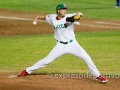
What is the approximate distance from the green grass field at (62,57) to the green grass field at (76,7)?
6824mm

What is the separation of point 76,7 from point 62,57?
16.1m

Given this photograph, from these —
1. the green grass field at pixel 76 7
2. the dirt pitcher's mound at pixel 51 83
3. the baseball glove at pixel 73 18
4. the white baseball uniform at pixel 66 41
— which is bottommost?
the dirt pitcher's mound at pixel 51 83

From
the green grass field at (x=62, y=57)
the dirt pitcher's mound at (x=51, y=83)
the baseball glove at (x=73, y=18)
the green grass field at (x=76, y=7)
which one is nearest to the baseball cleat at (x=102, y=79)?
the dirt pitcher's mound at (x=51, y=83)

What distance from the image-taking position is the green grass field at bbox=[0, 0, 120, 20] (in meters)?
28.2

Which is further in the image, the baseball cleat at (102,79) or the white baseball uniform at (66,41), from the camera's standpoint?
the baseball cleat at (102,79)

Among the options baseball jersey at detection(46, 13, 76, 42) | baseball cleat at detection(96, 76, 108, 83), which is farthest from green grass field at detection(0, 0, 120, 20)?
baseball jersey at detection(46, 13, 76, 42)

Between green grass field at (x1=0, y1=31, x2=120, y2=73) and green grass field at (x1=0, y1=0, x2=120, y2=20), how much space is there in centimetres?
682

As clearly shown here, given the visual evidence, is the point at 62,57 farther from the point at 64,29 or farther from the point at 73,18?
the point at 73,18

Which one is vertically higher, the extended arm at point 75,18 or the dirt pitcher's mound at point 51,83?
the extended arm at point 75,18

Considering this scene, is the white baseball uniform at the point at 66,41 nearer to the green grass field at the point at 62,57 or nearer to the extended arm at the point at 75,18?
the extended arm at the point at 75,18

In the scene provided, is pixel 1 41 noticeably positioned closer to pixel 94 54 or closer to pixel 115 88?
pixel 94 54

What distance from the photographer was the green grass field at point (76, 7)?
1109 inches

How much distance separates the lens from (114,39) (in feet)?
62.3

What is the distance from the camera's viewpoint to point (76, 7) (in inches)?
1236
